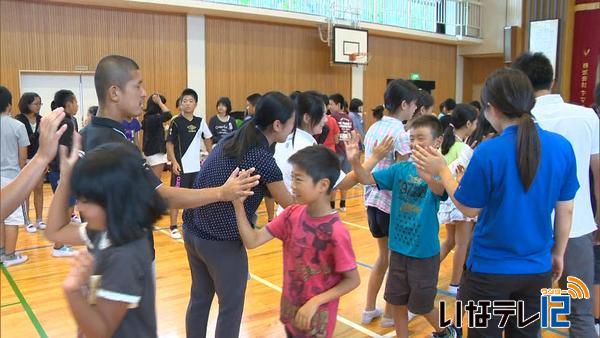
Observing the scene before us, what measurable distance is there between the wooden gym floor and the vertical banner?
5850 mm

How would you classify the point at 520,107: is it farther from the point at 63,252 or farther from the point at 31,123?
the point at 31,123

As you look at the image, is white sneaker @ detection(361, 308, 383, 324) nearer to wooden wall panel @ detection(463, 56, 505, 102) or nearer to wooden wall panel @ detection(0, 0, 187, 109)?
wooden wall panel @ detection(0, 0, 187, 109)

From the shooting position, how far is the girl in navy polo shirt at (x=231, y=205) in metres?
2.31

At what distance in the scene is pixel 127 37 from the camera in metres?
10.3

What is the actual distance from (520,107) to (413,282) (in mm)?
1168

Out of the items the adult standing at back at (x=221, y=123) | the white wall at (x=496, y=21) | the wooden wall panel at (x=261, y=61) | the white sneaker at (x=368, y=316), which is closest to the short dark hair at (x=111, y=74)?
the white sneaker at (x=368, y=316)

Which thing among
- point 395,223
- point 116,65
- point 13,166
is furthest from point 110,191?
point 13,166

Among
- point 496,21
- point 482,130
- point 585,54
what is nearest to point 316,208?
point 482,130

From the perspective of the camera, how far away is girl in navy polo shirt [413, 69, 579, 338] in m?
1.90

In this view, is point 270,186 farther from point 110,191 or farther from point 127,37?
point 127,37

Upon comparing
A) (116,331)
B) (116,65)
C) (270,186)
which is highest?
(116,65)

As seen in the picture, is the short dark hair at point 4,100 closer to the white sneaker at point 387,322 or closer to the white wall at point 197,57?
the white sneaker at point 387,322

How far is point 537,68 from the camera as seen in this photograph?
2.52 m

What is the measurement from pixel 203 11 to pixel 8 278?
7663mm
